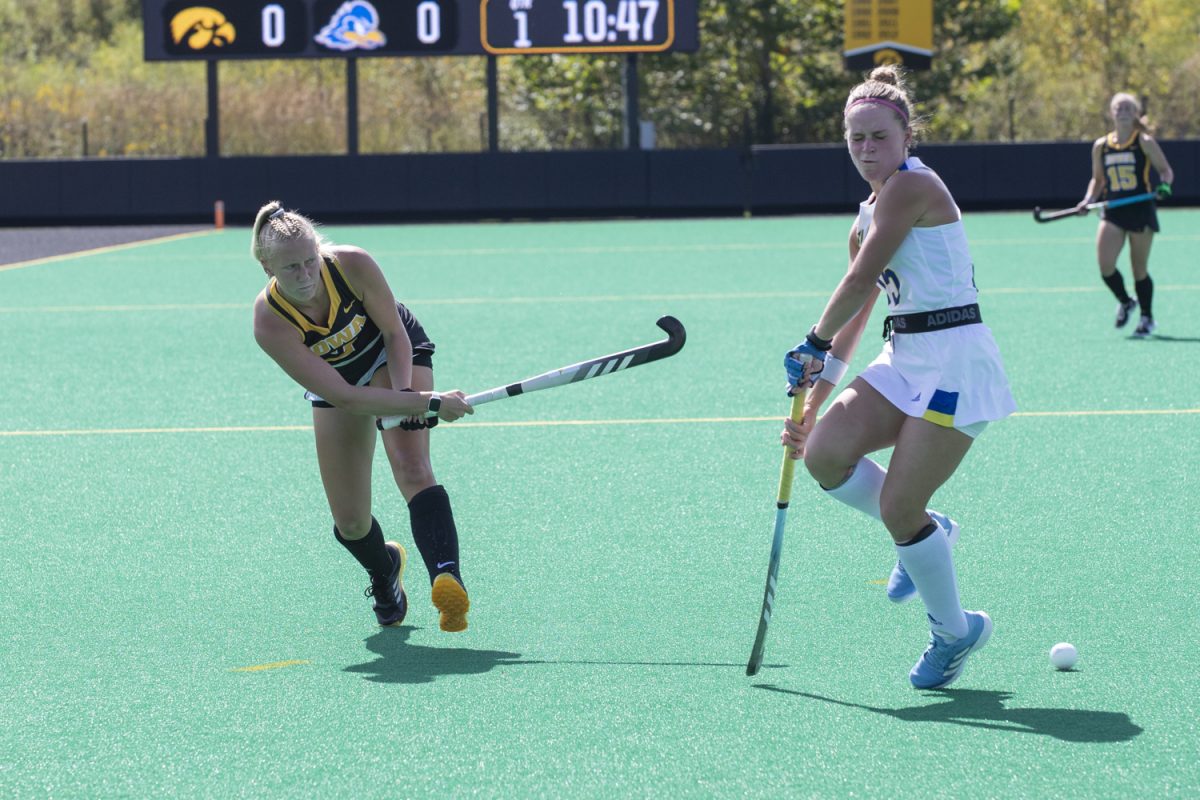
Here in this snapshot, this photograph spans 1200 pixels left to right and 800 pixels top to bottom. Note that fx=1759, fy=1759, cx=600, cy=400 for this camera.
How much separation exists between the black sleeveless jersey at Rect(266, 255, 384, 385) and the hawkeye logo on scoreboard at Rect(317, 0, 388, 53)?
80.9ft

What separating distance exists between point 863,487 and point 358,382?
5.75 feet

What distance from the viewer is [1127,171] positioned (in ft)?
45.2

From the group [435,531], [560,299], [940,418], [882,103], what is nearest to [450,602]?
[435,531]

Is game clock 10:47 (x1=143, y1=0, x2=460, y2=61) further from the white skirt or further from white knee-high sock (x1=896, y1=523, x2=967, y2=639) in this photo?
white knee-high sock (x1=896, y1=523, x2=967, y2=639)

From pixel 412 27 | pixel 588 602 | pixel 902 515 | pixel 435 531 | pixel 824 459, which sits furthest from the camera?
pixel 412 27

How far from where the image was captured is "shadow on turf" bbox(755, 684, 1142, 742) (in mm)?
4586

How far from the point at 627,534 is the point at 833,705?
2380mm

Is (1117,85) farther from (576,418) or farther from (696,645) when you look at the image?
(696,645)

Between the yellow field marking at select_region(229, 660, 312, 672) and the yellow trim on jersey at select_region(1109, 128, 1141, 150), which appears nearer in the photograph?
the yellow field marking at select_region(229, 660, 312, 672)

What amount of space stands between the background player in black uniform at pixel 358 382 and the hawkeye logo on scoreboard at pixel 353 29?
80.2ft

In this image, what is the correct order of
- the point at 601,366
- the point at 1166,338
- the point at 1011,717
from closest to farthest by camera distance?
the point at 1011,717 < the point at 601,366 < the point at 1166,338

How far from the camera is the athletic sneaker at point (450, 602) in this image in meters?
5.53

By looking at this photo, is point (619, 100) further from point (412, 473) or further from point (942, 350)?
point (942, 350)

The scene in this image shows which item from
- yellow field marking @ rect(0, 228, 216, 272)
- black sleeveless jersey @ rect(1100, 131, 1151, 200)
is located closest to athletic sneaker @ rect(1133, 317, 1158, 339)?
black sleeveless jersey @ rect(1100, 131, 1151, 200)
